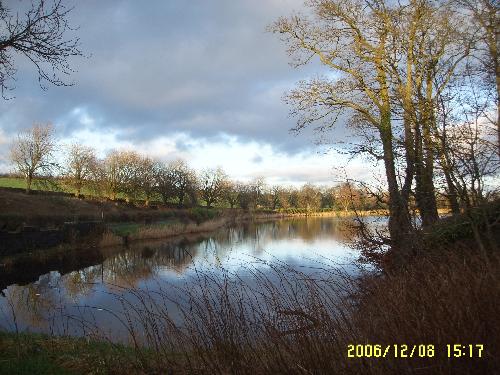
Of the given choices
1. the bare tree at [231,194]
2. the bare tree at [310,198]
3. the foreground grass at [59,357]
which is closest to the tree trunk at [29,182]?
the bare tree at [231,194]

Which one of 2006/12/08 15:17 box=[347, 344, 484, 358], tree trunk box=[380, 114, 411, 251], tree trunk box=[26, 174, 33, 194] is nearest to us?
2006/12/08 15:17 box=[347, 344, 484, 358]

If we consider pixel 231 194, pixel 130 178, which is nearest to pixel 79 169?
pixel 130 178

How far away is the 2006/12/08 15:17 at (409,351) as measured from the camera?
2.51m

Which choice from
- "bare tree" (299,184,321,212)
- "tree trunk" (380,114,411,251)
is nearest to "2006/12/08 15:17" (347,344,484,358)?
"tree trunk" (380,114,411,251)

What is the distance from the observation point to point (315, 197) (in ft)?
312

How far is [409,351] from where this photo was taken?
104 inches

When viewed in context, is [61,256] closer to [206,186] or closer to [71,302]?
[71,302]

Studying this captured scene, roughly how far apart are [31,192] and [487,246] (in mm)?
47659

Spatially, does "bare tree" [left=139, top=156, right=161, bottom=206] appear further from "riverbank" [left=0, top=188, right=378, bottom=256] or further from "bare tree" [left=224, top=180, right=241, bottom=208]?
"bare tree" [left=224, top=180, right=241, bottom=208]

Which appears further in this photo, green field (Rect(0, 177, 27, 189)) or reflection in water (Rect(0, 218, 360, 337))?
green field (Rect(0, 177, 27, 189))

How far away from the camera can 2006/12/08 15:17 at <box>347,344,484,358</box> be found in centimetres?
251

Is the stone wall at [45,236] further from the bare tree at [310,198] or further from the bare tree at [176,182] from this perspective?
the bare tree at [310,198]

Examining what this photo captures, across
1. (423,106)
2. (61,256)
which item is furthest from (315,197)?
(423,106)

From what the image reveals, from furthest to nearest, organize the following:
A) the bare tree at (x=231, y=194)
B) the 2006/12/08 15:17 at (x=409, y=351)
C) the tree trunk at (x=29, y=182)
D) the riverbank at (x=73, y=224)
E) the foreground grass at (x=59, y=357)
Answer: the bare tree at (x=231, y=194) < the tree trunk at (x=29, y=182) < the riverbank at (x=73, y=224) < the foreground grass at (x=59, y=357) < the 2006/12/08 15:17 at (x=409, y=351)
